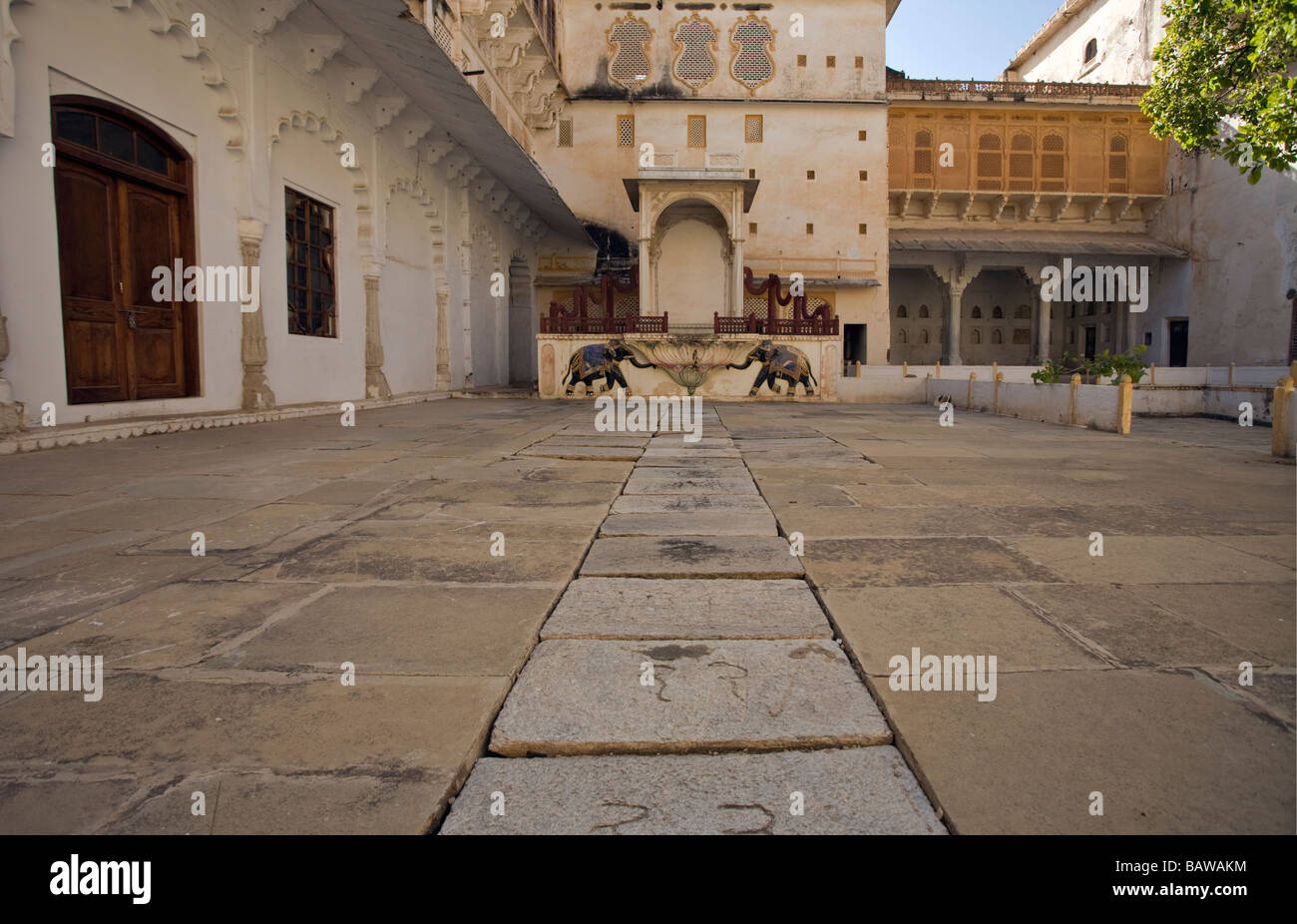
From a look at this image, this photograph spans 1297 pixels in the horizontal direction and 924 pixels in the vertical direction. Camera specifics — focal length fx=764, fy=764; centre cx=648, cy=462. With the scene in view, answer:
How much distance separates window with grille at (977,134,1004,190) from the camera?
23.8m

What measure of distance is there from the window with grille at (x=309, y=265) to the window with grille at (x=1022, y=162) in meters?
21.0

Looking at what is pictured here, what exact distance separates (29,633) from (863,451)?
5682 millimetres

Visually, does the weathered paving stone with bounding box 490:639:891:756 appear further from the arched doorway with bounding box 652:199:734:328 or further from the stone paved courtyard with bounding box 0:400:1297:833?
the arched doorway with bounding box 652:199:734:328

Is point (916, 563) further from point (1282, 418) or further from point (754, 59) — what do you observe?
point (754, 59)

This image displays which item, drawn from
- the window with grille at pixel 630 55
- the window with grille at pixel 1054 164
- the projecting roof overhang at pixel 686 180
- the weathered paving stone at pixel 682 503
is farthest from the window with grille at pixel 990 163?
the weathered paving stone at pixel 682 503

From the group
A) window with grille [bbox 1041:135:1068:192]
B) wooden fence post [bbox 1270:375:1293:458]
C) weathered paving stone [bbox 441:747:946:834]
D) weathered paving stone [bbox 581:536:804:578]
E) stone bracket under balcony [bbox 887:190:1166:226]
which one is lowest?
weathered paving stone [bbox 441:747:946:834]

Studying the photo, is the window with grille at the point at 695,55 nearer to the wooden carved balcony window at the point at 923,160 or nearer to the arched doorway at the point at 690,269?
the arched doorway at the point at 690,269

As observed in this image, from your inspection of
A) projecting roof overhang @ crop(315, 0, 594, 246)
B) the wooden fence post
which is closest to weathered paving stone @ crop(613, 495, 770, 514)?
the wooden fence post

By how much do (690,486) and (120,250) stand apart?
20.7 feet

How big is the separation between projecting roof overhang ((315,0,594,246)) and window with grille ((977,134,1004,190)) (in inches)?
557

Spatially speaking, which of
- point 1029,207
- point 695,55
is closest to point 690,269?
point 695,55

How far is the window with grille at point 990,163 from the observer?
23.8m
